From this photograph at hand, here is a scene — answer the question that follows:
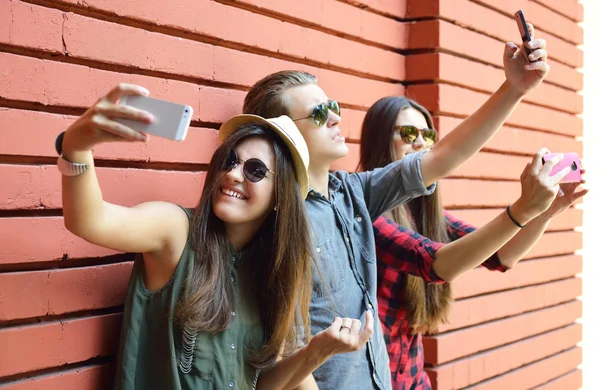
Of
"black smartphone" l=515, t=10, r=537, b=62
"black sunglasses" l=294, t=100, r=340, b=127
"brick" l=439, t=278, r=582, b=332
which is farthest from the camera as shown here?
"brick" l=439, t=278, r=582, b=332

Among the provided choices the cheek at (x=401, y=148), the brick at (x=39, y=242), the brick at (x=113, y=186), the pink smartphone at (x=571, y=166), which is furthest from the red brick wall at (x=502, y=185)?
the brick at (x=39, y=242)

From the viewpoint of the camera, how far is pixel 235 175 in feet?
8.05

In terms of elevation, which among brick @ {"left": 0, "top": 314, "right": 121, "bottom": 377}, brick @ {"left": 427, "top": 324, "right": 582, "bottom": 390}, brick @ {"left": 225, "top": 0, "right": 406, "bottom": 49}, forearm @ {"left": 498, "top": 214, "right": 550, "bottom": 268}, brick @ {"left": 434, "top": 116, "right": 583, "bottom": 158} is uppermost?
brick @ {"left": 225, "top": 0, "right": 406, "bottom": 49}

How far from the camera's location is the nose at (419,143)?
3.56 metres

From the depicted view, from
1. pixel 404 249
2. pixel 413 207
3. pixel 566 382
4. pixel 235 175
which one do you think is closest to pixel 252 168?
pixel 235 175

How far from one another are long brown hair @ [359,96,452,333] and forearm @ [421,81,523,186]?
1.51 ft

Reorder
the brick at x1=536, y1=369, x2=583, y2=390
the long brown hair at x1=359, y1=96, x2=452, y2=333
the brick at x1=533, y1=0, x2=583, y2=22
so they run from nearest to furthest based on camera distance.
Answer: the long brown hair at x1=359, y1=96, x2=452, y2=333 < the brick at x1=536, y1=369, x2=583, y2=390 < the brick at x1=533, y1=0, x2=583, y2=22

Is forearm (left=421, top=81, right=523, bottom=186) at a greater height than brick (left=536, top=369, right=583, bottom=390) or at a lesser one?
greater

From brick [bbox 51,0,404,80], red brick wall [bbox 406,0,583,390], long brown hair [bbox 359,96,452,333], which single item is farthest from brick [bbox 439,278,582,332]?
brick [bbox 51,0,404,80]

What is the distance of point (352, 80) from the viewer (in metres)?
4.09

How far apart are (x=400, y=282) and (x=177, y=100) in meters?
1.29

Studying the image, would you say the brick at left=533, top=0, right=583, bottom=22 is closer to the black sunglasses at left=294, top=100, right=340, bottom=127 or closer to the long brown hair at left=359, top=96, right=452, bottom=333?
the long brown hair at left=359, top=96, right=452, bottom=333

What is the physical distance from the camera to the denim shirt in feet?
9.40

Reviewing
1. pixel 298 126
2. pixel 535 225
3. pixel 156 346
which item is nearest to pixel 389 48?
pixel 535 225
